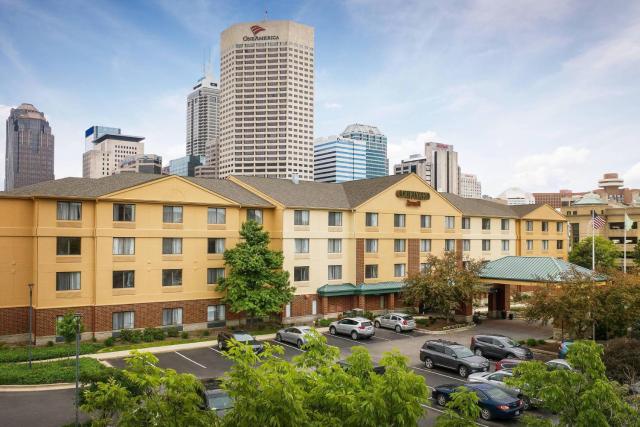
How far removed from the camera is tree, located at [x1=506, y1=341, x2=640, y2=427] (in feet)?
42.0

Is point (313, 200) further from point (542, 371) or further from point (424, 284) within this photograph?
point (542, 371)

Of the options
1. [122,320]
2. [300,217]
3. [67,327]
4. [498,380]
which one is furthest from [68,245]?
[498,380]

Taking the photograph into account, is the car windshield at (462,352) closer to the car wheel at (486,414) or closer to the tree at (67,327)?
the car wheel at (486,414)

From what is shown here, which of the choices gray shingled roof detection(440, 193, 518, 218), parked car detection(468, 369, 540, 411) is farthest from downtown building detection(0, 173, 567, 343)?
parked car detection(468, 369, 540, 411)

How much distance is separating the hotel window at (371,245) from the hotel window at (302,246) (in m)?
7.01

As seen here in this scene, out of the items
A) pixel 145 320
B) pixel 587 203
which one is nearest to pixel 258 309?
pixel 145 320

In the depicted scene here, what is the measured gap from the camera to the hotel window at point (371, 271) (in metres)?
53.3

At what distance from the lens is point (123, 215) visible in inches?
1610

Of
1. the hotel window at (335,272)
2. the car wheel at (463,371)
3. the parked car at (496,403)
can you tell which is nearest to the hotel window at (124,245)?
the hotel window at (335,272)

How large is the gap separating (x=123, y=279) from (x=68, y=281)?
3.95 meters

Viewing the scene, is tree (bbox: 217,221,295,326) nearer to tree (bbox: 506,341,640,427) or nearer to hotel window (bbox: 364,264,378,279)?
hotel window (bbox: 364,264,378,279)

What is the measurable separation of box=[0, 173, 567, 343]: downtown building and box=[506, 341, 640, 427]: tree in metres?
33.5

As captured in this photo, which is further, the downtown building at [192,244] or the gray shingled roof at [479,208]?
the gray shingled roof at [479,208]

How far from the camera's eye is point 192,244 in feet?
145
